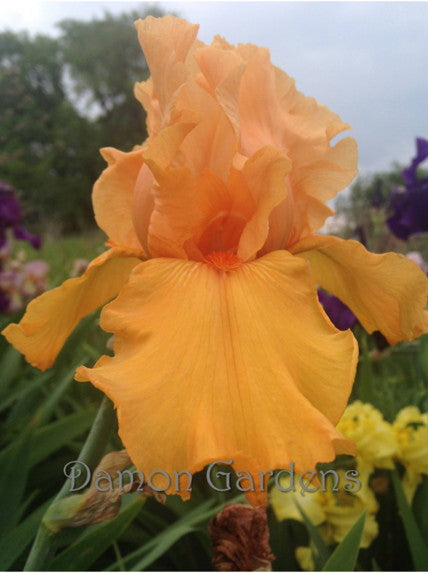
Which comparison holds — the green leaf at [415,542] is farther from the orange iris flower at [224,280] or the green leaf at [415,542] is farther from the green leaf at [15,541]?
the green leaf at [15,541]

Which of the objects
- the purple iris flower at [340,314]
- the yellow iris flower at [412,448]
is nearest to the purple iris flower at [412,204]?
the purple iris flower at [340,314]

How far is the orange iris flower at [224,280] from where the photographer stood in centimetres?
51

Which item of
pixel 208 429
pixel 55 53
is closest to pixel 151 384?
pixel 208 429

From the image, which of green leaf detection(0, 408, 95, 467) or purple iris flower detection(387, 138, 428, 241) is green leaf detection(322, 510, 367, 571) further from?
purple iris flower detection(387, 138, 428, 241)

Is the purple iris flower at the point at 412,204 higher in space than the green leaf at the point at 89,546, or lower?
higher

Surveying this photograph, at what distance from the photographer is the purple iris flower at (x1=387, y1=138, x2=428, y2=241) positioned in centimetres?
200

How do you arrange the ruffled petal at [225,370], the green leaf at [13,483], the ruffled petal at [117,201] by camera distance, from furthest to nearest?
the green leaf at [13,483], the ruffled petal at [117,201], the ruffled petal at [225,370]

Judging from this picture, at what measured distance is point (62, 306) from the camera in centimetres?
70

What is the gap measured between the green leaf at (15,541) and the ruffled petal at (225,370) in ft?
2.38

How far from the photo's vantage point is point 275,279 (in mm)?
611

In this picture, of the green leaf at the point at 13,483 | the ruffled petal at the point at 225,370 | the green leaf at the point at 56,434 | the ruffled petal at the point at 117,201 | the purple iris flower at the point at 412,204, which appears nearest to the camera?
the ruffled petal at the point at 225,370

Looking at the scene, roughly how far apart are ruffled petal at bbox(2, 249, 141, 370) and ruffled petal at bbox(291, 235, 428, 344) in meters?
0.24

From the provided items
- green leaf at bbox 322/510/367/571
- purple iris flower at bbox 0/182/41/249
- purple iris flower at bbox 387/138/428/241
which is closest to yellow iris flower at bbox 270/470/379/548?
green leaf at bbox 322/510/367/571

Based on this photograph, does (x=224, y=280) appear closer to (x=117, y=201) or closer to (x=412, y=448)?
(x=117, y=201)
